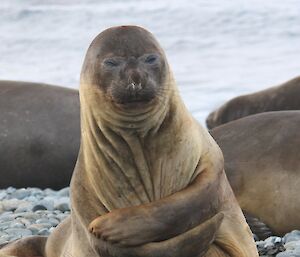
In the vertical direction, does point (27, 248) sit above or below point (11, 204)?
above

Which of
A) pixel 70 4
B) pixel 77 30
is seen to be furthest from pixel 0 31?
pixel 70 4

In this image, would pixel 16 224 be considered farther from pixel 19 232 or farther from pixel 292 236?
pixel 292 236

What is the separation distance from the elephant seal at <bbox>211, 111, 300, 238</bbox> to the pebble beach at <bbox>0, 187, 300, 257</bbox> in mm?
233

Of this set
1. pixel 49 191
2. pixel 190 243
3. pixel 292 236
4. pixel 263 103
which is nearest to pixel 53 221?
pixel 292 236

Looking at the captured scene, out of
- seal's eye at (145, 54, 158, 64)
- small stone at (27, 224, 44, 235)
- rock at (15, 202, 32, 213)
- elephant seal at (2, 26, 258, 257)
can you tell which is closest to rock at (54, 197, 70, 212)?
rock at (15, 202, 32, 213)

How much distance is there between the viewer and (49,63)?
18.4m

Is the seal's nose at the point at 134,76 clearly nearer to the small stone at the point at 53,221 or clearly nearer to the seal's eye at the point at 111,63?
the seal's eye at the point at 111,63

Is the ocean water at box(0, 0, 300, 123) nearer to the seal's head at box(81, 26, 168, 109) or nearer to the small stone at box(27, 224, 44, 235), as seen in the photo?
the small stone at box(27, 224, 44, 235)

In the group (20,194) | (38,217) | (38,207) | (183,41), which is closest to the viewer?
(38,217)

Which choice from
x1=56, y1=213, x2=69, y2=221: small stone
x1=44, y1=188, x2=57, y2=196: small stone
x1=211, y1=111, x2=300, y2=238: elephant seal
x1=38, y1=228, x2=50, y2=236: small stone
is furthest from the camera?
x1=44, y1=188, x2=57, y2=196: small stone

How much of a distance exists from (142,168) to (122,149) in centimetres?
11

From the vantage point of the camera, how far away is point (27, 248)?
5586mm

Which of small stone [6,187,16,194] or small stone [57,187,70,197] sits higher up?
small stone [57,187,70,197]

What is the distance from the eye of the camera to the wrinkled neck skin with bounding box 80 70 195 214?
441 centimetres
